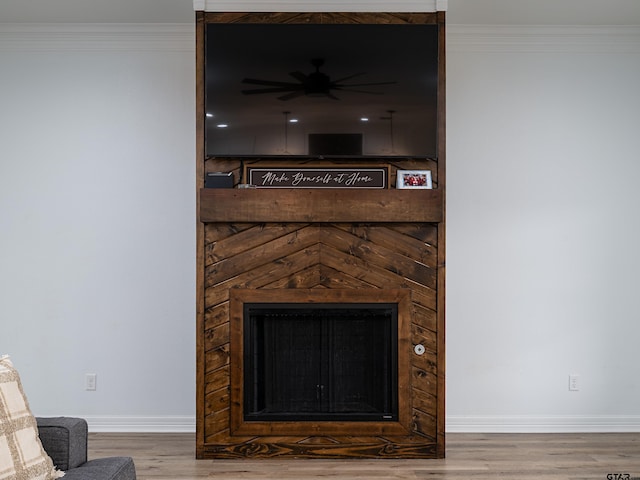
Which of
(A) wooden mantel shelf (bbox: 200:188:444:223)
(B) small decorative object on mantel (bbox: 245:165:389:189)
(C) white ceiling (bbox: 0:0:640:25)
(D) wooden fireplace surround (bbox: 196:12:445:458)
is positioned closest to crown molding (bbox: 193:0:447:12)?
(D) wooden fireplace surround (bbox: 196:12:445:458)

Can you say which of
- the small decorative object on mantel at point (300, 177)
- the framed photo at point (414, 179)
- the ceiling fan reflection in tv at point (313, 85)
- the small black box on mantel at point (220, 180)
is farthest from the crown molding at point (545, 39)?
the small black box on mantel at point (220, 180)

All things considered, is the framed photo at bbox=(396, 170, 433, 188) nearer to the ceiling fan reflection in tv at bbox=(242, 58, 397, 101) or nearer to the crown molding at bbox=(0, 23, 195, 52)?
the ceiling fan reflection in tv at bbox=(242, 58, 397, 101)

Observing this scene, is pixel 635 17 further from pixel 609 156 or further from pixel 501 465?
pixel 501 465

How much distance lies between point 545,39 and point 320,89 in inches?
74.8

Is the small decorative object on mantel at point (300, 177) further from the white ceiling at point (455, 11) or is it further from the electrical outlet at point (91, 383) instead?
the electrical outlet at point (91, 383)

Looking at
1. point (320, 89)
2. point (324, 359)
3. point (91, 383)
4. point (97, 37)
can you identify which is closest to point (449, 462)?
point (324, 359)

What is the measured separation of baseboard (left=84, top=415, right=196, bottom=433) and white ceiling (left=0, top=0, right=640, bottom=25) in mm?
2868

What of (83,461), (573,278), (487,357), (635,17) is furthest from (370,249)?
(635,17)

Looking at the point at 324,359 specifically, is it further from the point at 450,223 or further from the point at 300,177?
the point at 450,223

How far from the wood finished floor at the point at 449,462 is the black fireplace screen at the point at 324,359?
35 centimetres

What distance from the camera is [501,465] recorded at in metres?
3.85

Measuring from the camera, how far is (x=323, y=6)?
13.2ft

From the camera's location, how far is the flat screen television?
3.96 m

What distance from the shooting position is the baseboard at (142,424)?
15.1 ft
